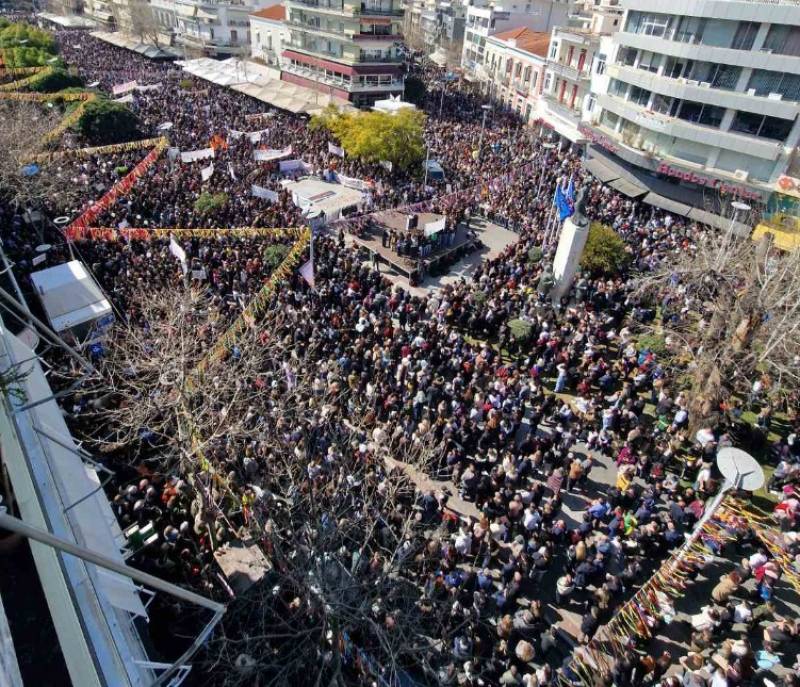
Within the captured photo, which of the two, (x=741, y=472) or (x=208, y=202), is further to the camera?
(x=208, y=202)

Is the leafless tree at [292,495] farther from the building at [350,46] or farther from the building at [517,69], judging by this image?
the building at [517,69]

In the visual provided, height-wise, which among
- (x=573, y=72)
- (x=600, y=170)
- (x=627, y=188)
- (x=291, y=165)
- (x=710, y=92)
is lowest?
(x=291, y=165)

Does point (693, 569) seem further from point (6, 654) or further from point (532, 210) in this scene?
point (532, 210)

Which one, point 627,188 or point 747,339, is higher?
point 747,339

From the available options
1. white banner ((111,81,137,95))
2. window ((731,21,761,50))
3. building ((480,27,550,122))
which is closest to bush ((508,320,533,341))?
window ((731,21,761,50))

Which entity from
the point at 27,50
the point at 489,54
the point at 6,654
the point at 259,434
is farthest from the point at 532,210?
the point at 27,50

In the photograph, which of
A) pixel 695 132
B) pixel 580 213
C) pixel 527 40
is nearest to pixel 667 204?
pixel 695 132

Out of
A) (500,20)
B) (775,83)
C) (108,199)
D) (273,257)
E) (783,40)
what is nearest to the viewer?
(273,257)

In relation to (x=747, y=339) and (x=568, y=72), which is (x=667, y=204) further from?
(x=747, y=339)
